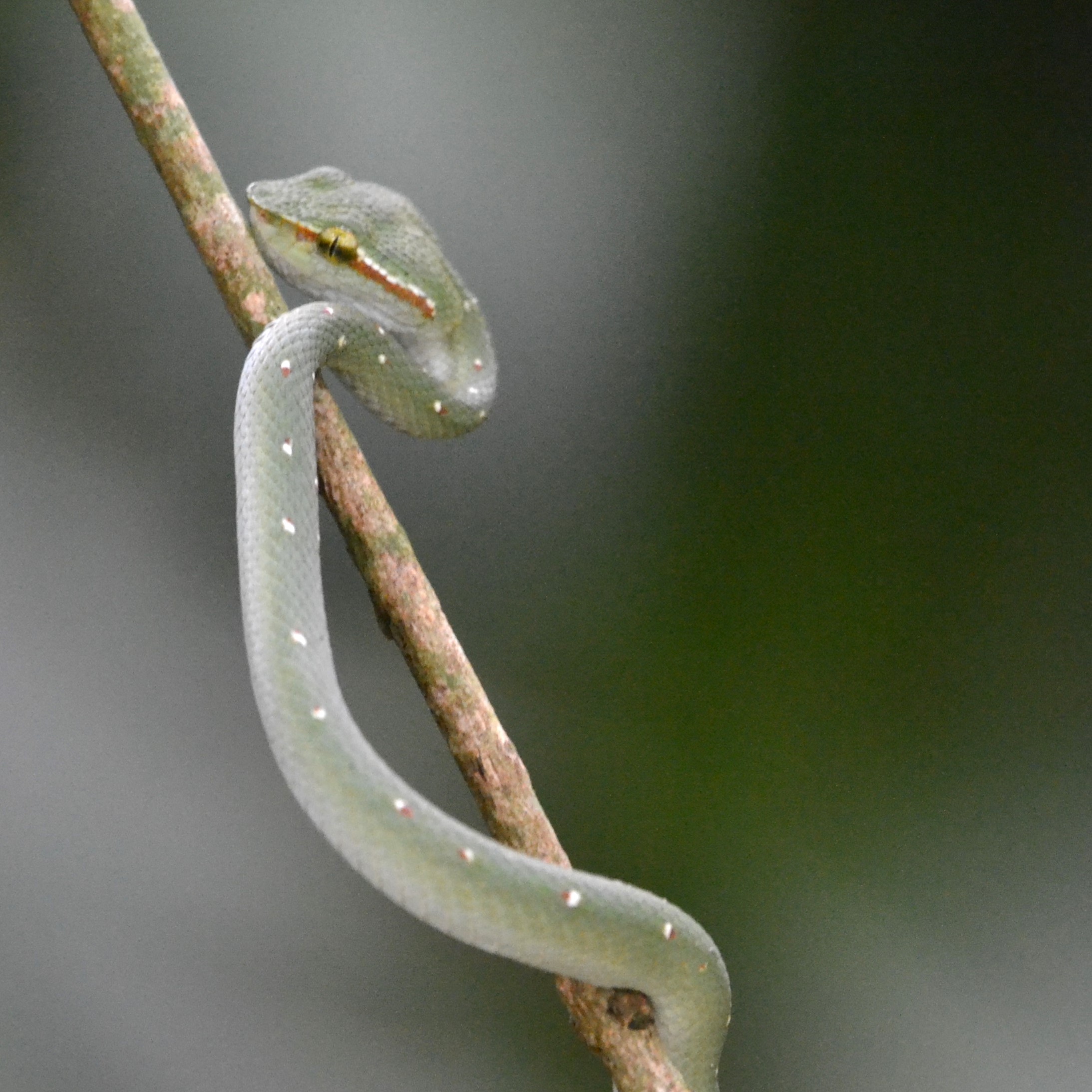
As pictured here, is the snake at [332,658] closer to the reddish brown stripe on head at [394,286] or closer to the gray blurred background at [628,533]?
the reddish brown stripe on head at [394,286]

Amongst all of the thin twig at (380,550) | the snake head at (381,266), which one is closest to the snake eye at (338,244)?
the snake head at (381,266)

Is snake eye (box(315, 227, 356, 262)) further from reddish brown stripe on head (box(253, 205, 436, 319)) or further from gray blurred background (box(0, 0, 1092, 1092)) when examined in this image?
gray blurred background (box(0, 0, 1092, 1092))

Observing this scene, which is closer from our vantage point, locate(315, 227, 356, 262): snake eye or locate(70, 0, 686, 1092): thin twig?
locate(70, 0, 686, 1092): thin twig

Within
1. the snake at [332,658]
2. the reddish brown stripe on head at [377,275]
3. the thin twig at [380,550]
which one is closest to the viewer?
the snake at [332,658]

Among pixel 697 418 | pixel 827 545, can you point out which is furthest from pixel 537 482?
pixel 827 545

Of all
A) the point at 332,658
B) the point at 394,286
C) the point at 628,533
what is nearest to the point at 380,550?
the point at 332,658

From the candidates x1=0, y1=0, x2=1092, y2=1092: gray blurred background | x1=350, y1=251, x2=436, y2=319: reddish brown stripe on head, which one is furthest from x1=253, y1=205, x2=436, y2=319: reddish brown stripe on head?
x1=0, y1=0, x2=1092, y2=1092: gray blurred background
